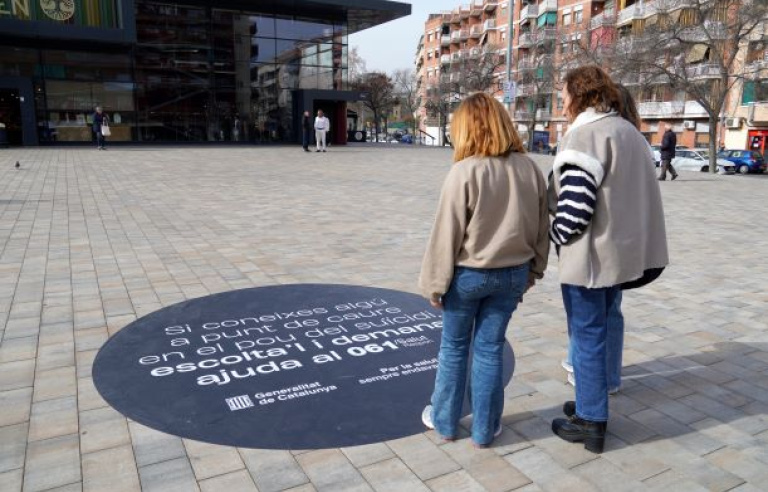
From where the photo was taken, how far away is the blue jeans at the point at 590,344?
2.92m

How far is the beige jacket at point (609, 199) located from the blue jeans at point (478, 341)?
0.97 feet

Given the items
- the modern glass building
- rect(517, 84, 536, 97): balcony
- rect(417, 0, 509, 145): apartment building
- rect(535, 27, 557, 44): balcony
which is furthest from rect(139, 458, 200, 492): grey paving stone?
rect(517, 84, 536, 97): balcony

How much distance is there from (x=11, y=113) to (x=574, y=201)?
30.4 metres

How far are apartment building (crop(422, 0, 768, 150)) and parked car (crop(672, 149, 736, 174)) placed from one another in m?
4.16

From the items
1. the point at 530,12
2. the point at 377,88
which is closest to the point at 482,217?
the point at 377,88

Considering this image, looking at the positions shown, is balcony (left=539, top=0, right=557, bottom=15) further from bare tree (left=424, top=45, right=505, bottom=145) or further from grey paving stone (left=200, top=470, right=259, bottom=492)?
grey paving stone (left=200, top=470, right=259, bottom=492)

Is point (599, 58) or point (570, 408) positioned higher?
point (599, 58)

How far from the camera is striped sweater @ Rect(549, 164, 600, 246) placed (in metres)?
2.77

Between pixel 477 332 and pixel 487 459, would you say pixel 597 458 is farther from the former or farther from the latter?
pixel 477 332

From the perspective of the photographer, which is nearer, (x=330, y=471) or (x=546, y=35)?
(x=330, y=471)

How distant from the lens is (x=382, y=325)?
4.68m

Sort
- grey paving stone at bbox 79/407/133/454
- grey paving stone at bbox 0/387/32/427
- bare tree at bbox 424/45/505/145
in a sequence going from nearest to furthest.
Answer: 1. grey paving stone at bbox 79/407/133/454
2. grey paving stone at bbox 0/387/32/427
3. bare tree at bbox 424/45/505/145

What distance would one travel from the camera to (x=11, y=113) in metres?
27.0

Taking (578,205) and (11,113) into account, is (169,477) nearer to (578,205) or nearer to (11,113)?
(578,205)
